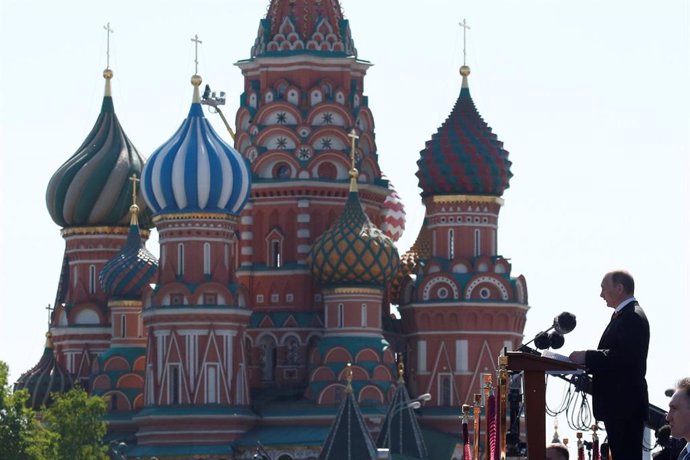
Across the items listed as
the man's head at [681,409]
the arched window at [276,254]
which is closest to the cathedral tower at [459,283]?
the arched window at [276,254]

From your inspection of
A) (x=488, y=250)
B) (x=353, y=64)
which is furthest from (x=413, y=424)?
(x=353, y=64)

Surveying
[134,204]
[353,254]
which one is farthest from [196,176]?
[134,204]

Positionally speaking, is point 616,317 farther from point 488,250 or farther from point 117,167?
point 117,167

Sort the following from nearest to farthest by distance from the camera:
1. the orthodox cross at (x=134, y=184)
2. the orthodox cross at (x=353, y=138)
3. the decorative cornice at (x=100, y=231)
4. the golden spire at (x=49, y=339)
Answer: the orthodox cross at (x=353, y=138) < the orthodox cross at (x=134, y=184) < the golden spire at (x=49, y=339) < the decorative cornice at (x=100, y=231)

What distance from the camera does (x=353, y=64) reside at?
225ft

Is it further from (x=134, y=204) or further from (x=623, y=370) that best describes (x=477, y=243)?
(x=623, y=370)

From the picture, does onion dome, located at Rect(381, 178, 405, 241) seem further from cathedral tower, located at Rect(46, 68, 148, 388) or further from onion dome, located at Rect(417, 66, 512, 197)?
cathedral tower, located at Rect(46, 68, 148, 388)

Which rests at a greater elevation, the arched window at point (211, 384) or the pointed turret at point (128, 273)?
the pointed turret at point (128, 273)

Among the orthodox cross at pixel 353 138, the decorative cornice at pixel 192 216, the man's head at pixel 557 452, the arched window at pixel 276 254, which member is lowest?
the man's head at pixel 557 452

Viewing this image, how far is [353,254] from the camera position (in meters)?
64.2

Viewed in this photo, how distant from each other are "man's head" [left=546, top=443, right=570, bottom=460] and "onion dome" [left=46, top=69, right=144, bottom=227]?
58.4m

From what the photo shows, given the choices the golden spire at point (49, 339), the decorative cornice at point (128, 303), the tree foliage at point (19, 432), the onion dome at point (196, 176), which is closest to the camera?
the tree foliage at point (19, 432)

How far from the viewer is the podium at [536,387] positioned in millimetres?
13523

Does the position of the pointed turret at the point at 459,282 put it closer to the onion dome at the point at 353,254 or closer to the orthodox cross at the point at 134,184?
the onion dome at the point at 353,254
